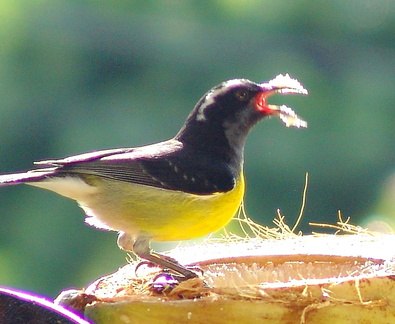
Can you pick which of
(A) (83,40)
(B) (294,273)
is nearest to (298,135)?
(A) (83,40)

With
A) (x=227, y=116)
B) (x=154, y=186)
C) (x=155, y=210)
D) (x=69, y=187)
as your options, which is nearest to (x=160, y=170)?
(x=154, y=186)

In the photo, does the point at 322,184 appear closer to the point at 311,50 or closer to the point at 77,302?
the point at 311,50

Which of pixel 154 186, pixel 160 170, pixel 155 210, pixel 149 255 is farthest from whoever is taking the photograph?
pixel 160 170

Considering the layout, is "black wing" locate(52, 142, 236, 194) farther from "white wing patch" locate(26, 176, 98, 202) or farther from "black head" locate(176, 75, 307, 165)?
"black head" locate(176, 75, 307, 165)

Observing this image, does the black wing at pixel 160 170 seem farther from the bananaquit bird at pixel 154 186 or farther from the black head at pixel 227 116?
the black head at pixel 227 116

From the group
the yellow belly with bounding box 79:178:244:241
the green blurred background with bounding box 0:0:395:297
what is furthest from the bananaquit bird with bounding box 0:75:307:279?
the green blurred background with bounding box 0:0:395:297

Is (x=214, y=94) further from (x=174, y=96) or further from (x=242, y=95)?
(x=174, y=96)

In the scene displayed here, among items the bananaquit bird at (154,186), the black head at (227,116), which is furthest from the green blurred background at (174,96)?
the bananaquit bird at (154,186)
